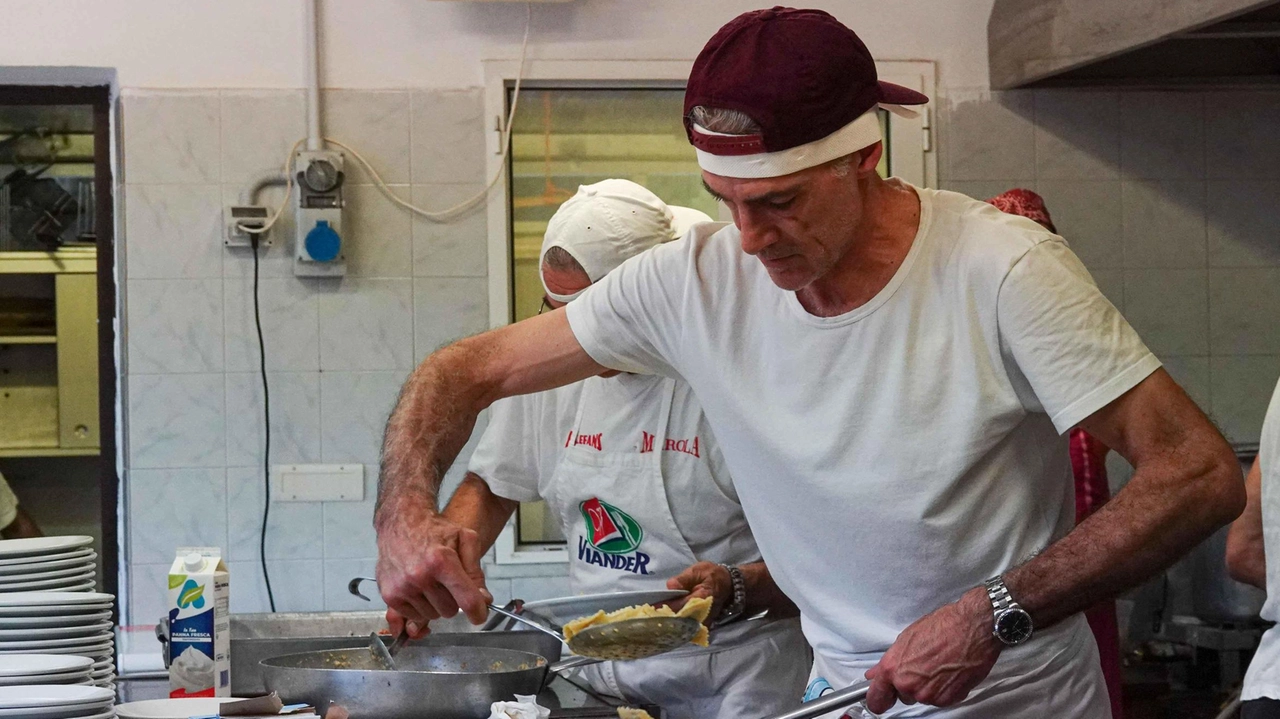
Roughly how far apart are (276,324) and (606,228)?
1.65 meters

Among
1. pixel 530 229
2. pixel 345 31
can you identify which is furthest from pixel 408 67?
pixel 530 229

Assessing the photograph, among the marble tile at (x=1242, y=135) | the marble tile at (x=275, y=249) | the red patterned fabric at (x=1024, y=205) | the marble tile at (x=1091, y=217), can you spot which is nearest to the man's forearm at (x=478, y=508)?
the red patterned fabric at (x=1024, y=205)

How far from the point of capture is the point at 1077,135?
3639mm

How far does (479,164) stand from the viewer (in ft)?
11.6

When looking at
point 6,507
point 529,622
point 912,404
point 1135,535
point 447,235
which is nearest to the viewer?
point 1135,535

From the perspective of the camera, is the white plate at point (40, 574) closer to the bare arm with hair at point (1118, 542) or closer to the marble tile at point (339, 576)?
the bare arm with hair at point (1118, 542)

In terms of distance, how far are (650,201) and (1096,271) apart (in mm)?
1929

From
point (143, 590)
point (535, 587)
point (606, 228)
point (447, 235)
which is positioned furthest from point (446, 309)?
point (606, 228)

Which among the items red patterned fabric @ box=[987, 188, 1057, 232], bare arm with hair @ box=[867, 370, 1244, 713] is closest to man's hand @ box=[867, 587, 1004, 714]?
bare arm with hair @ box=[867, 370, 1244, 713]

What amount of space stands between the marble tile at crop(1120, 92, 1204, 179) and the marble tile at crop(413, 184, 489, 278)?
5.98 ft

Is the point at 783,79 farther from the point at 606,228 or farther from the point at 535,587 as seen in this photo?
the point at 535,587

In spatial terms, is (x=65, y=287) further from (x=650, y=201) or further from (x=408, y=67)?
(x=650, y=201)

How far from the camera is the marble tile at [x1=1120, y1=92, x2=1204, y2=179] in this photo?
366cm

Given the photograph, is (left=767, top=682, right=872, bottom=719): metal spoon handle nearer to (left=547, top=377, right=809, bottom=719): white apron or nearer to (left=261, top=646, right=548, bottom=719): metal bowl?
(left=261, top=646, right=548, bottom=719): metal bowl
